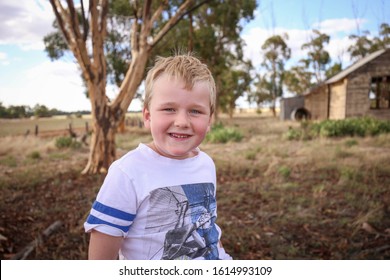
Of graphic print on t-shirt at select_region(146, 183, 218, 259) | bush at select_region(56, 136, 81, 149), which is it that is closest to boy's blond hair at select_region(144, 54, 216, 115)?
graphic print on t-shirt at select_region(146, 183, 218, 259)

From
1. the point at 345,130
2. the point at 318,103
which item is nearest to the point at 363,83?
the point at 345,130

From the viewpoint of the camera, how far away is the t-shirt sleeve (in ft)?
3.16

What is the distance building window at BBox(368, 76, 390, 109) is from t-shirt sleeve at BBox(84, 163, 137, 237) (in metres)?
12.6

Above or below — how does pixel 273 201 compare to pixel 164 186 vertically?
below

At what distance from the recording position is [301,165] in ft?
18.7

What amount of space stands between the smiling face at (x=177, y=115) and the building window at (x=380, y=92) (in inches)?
485

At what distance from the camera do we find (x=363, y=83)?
463 inches

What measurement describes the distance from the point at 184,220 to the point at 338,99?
45.2 ft

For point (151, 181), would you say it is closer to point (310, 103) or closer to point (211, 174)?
point (211, 174)

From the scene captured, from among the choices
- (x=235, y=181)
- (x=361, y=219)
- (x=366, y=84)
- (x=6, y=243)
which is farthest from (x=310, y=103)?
(x=6, y=243)

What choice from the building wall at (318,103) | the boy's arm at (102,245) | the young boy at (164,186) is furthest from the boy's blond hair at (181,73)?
the building wall at (318,103)

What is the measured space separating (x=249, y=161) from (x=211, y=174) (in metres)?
5.20

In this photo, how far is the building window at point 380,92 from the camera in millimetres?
11516

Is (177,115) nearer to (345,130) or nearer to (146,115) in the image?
(146,115)
